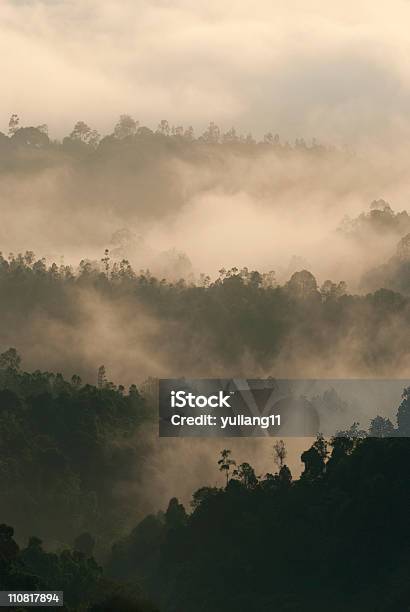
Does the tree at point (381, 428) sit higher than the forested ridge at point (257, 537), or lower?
higher

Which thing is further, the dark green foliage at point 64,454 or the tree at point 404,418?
the dark green foliage at point 64,454

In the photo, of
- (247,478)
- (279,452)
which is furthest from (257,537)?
(279,452)

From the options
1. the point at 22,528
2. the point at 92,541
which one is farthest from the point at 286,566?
the point at 22,528

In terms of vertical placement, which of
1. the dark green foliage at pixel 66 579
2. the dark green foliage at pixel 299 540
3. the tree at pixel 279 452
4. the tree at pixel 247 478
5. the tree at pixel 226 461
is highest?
the tree at pixel 279 452

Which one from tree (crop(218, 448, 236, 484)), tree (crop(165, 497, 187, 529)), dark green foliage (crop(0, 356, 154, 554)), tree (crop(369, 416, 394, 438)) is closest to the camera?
tree (crop(165, 497, 187, 529))

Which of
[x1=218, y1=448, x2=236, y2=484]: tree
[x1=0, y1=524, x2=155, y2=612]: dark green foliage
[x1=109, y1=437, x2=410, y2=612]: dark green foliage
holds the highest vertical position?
[x1=218, y1=448, x2=236, y2=484]: tree

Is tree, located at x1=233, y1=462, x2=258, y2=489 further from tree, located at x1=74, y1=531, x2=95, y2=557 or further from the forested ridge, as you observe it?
tree, located at x1=74, y1=531, x2=95, y2=557

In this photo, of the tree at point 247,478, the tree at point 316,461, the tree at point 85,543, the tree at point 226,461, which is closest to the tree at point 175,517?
the tree at point 247,478

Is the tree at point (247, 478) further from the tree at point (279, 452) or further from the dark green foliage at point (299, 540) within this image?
the tree at point (279, 452)

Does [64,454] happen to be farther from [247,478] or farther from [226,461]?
[247,478]

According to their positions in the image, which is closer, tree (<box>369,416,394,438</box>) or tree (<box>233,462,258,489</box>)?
tree (<box>233,462,258,489</box>)

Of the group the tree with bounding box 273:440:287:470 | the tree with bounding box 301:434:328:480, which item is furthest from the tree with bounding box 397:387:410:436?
the tree with bounding box 273:440:287:470

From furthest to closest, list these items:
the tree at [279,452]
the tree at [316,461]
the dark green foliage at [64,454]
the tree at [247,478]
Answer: the tree at [279,452] → the dark green foliage at [64,454] → the tree at [247,478] → the tree at [316,461]

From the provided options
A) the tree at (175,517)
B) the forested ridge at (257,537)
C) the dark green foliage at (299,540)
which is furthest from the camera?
the tree at (175,517)
